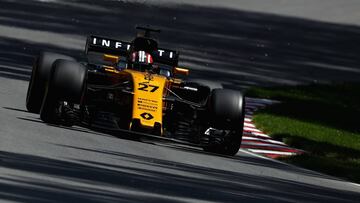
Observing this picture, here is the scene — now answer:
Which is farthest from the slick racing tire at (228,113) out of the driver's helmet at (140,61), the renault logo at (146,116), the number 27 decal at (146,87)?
the driver's helmet at (140,61)

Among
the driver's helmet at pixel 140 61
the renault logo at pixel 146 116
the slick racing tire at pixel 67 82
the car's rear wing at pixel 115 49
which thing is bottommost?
the renault logo at pixel 146 116

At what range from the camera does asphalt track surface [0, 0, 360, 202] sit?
40.9ft

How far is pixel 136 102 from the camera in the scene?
57.1 feet

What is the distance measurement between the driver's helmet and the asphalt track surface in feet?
3.85

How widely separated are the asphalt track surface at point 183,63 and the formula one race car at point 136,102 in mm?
252

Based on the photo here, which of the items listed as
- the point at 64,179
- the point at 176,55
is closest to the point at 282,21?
the point at 176,55

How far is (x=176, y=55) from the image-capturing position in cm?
1964

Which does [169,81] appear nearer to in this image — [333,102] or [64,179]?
[64,179]

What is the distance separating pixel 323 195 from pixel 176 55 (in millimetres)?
5444

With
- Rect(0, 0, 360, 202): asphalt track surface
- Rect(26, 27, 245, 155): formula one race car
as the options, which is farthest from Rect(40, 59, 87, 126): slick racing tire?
Rect(0, 0, 360, 202): asphalt track surface

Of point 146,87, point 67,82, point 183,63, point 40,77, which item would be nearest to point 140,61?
point 146,87

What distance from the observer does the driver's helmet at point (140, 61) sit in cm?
1888

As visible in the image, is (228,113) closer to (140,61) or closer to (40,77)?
(140,61)

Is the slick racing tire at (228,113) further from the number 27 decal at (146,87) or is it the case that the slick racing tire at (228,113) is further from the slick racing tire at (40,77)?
the slick racing tire at (40,77)
